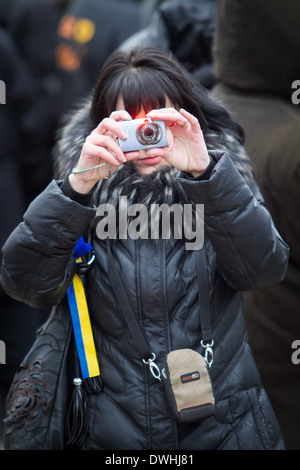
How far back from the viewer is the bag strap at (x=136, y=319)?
173 cm

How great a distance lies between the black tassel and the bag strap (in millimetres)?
199

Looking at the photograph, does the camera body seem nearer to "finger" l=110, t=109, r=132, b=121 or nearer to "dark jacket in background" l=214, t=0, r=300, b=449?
"finger" l=110, t=109, r=132, b=121

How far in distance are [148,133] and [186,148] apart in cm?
10

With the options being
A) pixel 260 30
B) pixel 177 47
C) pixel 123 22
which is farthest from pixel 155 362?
pixel 123 22

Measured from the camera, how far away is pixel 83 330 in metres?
1.79

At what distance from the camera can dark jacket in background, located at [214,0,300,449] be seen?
2279 millimetres

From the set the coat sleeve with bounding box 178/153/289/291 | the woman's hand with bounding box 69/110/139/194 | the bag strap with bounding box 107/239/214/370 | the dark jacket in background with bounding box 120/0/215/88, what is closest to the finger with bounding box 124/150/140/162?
the woman's hand with bounding box 69/110/139/194

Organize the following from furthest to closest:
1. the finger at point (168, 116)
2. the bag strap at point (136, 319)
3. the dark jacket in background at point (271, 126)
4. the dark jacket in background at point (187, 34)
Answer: the dark jacket in background at point (187, 34), the dark jacket in background at point (271, 126), the bag strap at point (136, 319), the finger at point (168, 116)

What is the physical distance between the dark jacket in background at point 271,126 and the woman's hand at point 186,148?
647 millimetres

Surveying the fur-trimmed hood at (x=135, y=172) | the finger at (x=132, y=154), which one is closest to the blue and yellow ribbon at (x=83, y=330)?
the fur-trimmed hood at (x=135, y=172)

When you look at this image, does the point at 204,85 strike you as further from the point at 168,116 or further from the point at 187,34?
the point at 168,116

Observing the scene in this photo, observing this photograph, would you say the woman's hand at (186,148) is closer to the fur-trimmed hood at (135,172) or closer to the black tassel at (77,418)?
the fur-trimmed hood at (135,172)

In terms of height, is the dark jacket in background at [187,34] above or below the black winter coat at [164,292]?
above

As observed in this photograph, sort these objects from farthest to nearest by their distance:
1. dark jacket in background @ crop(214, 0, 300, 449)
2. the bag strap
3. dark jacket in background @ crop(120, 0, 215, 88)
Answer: dark jacket in background @ crop(120, 0, 215, 88) → dark jacket in background @ crop(214, 0, 300, 449) → the bag strap
